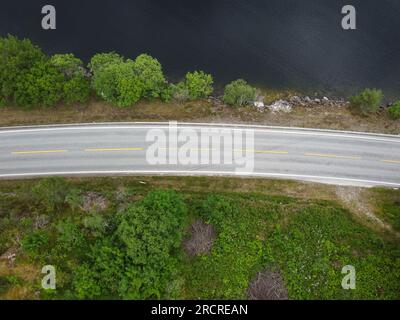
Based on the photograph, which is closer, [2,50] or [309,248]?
[309,248]

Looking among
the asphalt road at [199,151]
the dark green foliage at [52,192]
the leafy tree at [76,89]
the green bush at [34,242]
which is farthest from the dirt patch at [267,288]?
the leafy tree at [76,89]

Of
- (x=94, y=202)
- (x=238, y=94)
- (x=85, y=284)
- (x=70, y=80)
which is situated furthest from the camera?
(x=238, y=94)

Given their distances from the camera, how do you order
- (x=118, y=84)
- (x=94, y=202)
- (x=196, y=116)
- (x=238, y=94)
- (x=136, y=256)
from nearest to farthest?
(x=136, y=256) → (x=94, y=202) → (x=118, y=84) → (x=238, y=94) → (x=196, y=116)

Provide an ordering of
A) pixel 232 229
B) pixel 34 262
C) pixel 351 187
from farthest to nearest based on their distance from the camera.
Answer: pixel 351 187 < pixel 232 229 < pixel 34 262

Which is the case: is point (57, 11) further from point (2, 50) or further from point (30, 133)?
point (30, 133)

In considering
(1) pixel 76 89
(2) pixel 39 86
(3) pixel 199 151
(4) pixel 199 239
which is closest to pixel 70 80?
(1) pixel 76 89

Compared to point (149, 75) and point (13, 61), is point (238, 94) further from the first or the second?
point (13, 61)

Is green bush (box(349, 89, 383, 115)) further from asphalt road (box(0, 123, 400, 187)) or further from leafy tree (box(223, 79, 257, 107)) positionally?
leafy tree (box(223, 79, 257, 107))

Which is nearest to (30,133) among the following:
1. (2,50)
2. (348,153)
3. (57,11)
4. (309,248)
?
(2,50)
